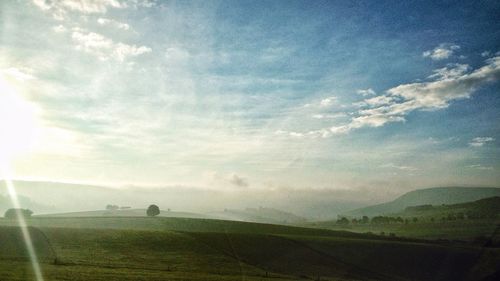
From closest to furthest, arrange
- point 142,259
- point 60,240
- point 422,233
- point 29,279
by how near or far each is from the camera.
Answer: point 29,279
point 142,259
point 60,240
point 422,233

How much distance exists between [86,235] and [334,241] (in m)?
66.5

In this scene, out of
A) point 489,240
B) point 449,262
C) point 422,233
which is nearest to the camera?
point 449,262

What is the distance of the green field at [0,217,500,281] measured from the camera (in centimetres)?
5231

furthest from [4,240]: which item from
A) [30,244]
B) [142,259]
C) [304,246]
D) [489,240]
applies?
[489,240]

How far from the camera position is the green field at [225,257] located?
52.3m

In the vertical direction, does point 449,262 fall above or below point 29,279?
below

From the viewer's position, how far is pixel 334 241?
105 metres

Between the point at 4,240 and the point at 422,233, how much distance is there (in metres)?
155

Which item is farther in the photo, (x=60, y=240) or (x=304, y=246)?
(x=304, y=246)

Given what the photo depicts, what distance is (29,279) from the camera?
3928 centimetres

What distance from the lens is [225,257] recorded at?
7488cm

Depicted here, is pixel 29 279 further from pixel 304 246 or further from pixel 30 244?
pixel 304 246

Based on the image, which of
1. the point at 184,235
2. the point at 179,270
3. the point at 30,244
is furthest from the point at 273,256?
the point at 30,244

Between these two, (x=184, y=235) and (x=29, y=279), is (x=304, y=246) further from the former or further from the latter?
(x=29, y=279)
